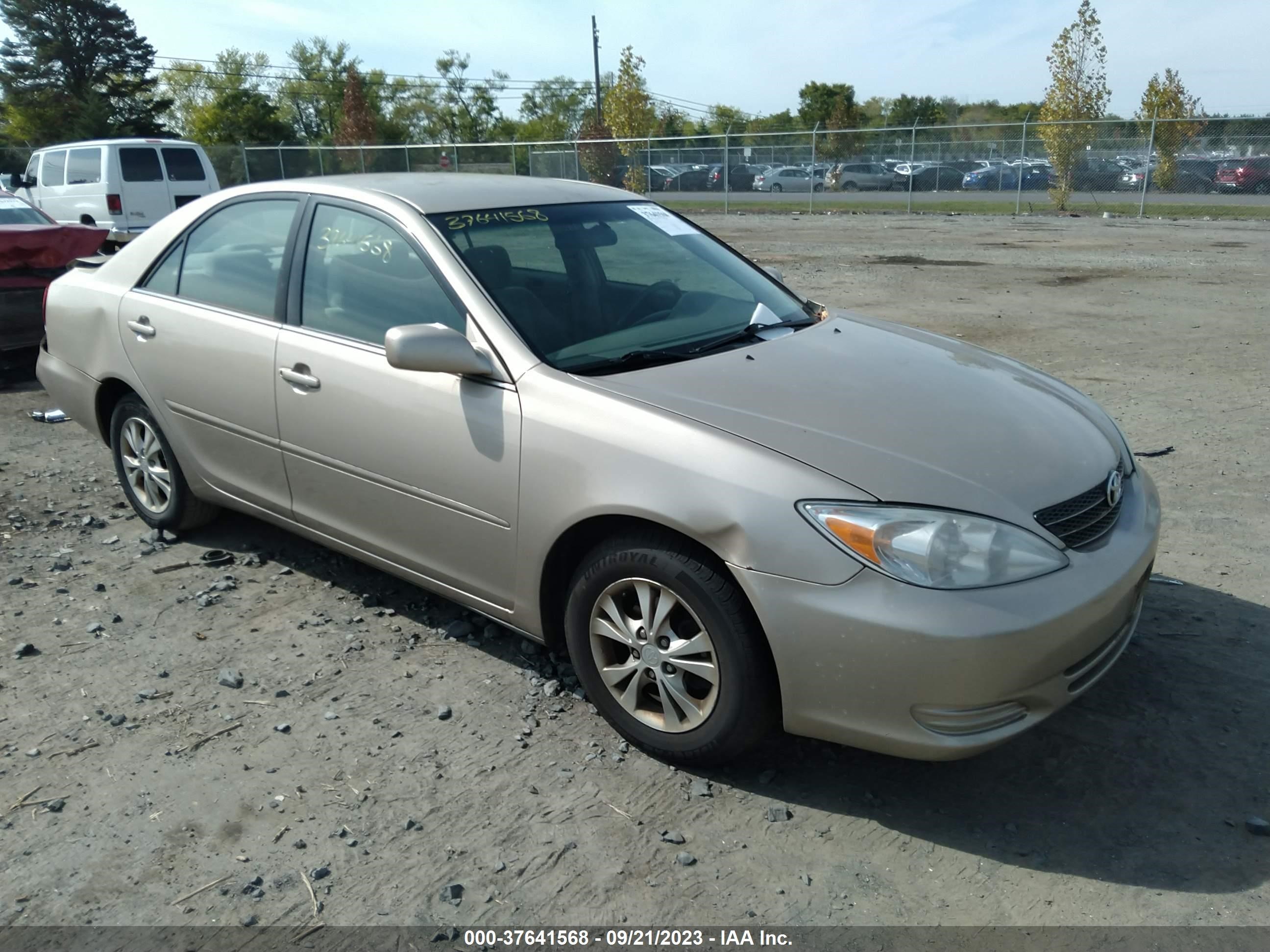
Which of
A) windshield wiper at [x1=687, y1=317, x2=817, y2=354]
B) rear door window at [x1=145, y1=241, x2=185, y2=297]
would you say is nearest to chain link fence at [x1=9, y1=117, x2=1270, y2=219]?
rear door window at [x1=145, y1=241, x2=185, y2=297]

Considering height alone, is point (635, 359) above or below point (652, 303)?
below

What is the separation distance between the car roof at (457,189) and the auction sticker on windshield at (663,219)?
0.07m

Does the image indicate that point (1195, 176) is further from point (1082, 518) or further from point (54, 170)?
point (1082, 518)

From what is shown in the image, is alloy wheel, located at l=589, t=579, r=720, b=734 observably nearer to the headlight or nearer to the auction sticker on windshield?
the headlight

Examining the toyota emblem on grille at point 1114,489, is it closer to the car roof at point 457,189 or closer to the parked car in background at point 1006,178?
the car roof at point 457,189

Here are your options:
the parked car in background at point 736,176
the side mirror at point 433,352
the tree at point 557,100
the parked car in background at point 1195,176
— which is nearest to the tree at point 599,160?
the parked car in background at point 736,176

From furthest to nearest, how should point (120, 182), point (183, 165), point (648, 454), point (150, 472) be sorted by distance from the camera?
point (183, 165)
point (120, 182)
point (150, 472)
point (648, 454)

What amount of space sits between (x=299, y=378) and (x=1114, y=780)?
3.05 m

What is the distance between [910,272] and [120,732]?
42.2ft

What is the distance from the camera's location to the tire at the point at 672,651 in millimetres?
2844

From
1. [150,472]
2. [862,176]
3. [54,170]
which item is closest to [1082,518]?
[150,472]

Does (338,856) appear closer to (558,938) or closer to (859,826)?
(558,938)

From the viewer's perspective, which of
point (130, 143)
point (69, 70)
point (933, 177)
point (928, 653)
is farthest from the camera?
point (69, 70)

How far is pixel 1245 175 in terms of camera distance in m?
25.0
